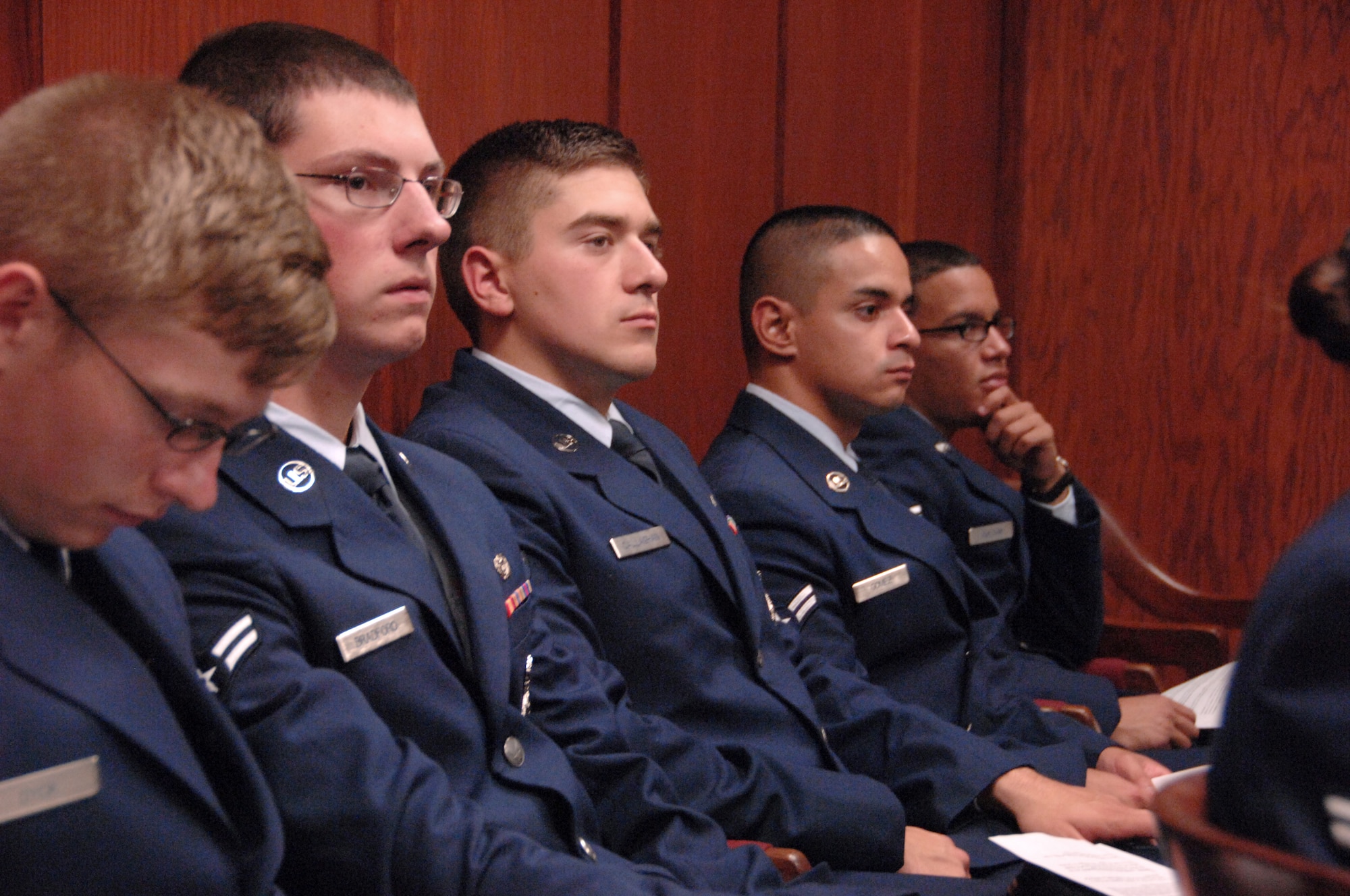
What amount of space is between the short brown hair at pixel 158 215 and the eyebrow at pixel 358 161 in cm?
45

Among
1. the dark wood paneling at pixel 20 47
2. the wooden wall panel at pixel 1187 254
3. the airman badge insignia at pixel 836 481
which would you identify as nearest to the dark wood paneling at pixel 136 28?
the dark wood paneling at pixel 20 47

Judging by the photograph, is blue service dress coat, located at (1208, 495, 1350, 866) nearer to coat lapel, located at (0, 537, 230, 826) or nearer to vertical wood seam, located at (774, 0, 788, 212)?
coat lapel, located at (0, 537, 230, 826)

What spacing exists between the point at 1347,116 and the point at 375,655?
3487 millimetres

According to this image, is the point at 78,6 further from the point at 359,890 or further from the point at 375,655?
the point at 359,890

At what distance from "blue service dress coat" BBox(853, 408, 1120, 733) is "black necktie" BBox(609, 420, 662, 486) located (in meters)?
0.91

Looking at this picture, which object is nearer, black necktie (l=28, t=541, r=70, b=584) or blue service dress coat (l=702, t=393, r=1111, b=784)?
black necktie (l=28, t=541, r=70, b=584)

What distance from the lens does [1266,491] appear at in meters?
3.83

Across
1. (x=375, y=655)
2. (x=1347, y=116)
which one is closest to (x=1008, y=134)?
(x=1347, y=116)

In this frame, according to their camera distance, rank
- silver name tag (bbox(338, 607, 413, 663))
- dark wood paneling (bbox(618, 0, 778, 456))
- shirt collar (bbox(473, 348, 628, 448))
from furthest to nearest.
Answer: dark wood paneling (bbox(618, 0, 778, 456))
shirt collar (bbox(473, 348, 628, 448))
silver name tag (bbox(338, 607, 413, 663))

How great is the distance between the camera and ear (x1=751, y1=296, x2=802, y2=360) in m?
2.59

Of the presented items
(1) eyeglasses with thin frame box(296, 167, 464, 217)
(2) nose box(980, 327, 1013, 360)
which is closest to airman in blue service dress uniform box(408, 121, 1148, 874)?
(1) eyeglasses with thin frame box(296, 167, 464, 217)

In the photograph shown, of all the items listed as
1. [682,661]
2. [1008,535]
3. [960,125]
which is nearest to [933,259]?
[1008,535]

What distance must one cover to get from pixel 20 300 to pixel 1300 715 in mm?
879

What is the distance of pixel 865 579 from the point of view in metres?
2.25
